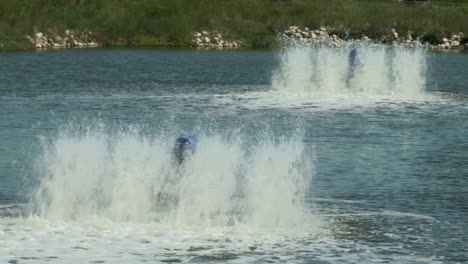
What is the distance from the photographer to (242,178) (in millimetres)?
22047

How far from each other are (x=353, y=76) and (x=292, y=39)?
3338 cm

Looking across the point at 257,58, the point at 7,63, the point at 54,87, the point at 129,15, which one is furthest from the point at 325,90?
the point at 129,15

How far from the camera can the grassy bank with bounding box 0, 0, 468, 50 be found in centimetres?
7000

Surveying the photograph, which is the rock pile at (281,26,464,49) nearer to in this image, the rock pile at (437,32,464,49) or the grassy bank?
the rock pile at (437,32,464,49)

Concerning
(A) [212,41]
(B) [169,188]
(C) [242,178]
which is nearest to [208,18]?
(A) [212,41]

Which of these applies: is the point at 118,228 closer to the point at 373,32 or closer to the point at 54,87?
the point at 54,87

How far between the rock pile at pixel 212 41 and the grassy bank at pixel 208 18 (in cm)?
56

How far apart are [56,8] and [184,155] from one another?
5486 centimetres

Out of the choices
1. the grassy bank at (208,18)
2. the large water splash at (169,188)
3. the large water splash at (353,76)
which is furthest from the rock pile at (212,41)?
the large water splash at (169,188)

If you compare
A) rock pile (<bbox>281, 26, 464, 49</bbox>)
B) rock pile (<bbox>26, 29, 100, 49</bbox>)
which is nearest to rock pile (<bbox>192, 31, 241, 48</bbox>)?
rock pile (<bbox>281, 26, 464, 49</bbox>)

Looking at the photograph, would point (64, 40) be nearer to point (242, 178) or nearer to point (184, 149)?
point (242, 178)

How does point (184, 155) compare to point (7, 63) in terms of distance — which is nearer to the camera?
point (184, 155)

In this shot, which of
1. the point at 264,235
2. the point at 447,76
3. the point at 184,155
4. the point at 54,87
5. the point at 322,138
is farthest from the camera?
the point at 447,76

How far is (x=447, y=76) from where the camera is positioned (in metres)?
52.2
